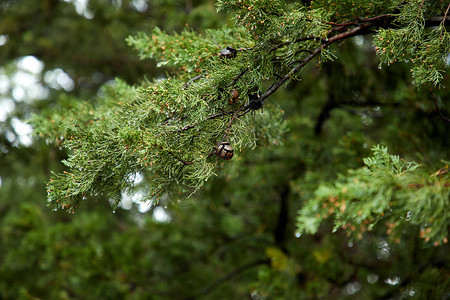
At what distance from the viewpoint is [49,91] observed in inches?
269

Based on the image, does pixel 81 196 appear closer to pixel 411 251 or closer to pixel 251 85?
pixel 251 85

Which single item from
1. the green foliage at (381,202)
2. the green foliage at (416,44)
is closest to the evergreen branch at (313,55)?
A: the green foliage at (416,44)

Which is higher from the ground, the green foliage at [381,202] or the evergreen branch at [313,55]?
the evergreen branch at [313,55]

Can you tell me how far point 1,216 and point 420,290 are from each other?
6.75 metres

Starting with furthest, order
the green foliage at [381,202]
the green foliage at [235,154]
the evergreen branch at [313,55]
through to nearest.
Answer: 1. the evergreen branch at [313,55]
2. the green foliage at [235,154]
3. the green foliage at [381,202]

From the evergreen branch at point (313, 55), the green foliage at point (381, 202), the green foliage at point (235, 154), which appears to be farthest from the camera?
the evergreen branch at point (313, 55)

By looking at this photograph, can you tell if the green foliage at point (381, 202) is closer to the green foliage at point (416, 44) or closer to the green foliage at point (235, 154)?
the green foliage at point (235, 154)

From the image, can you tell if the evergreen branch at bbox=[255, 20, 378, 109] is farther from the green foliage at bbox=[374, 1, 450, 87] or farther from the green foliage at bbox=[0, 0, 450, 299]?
the green foliage at bbox=[374, 1, 450, 87]

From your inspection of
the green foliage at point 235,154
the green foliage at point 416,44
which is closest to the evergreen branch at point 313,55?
the green foliage at point 235,154

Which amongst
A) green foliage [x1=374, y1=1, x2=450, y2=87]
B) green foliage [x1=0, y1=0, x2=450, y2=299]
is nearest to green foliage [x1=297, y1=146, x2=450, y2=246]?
green foliage [x1=0, y1=0, x2=450, y2=299]

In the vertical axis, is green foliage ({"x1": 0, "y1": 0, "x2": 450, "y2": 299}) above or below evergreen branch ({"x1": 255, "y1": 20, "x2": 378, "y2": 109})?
below

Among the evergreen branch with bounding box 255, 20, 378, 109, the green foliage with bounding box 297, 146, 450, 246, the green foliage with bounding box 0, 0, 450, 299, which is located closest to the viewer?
the green foliage with bounding box 297, 146, 450, 246

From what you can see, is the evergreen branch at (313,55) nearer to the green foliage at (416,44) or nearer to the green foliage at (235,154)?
the green foliage at (235,154)

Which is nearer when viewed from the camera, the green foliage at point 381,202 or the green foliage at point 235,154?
the green foliage at point 381,202
